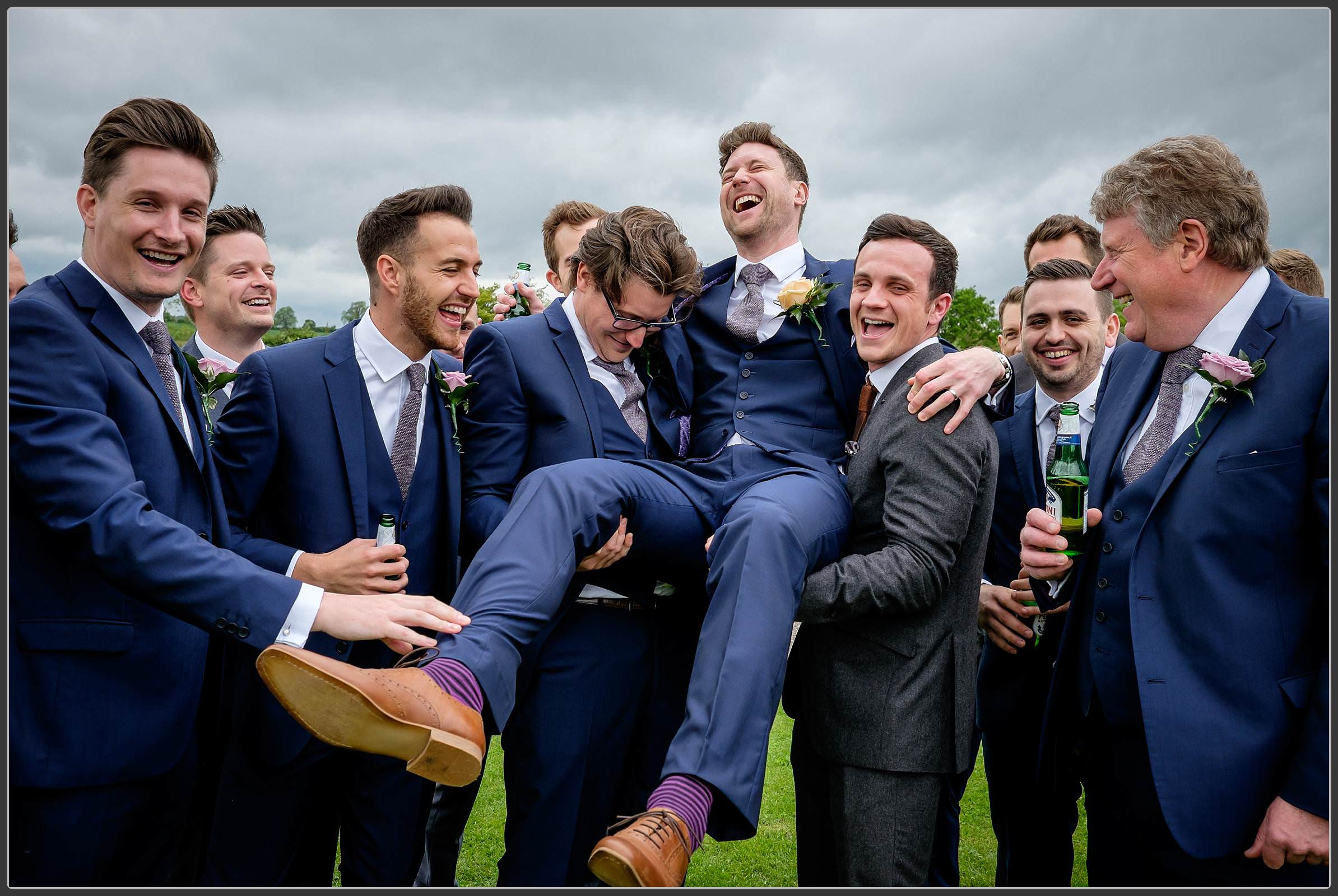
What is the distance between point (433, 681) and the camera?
303 cm

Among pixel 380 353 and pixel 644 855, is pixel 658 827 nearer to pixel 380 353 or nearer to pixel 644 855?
pixel 644 855

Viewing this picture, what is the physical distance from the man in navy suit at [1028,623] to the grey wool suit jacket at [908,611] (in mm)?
839

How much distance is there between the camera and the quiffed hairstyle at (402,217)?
4.43 meters

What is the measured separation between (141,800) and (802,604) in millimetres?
2540

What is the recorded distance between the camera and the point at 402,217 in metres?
4.47

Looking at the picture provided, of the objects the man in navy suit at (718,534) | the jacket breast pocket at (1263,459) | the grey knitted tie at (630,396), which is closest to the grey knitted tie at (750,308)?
the man in navy suit at (718,534)

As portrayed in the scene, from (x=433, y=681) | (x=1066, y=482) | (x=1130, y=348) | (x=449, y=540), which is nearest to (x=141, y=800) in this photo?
(x=433, y=681)

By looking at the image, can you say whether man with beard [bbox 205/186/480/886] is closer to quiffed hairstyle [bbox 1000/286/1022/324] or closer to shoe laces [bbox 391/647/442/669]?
shoe laces [bbox 391/647/442/669]

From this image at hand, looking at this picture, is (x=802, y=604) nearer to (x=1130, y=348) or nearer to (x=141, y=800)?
(x=1130, y=348)

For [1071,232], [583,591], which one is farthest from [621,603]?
[1071,232]

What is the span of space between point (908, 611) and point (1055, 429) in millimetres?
2032

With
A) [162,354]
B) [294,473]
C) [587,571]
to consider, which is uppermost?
[162,354]

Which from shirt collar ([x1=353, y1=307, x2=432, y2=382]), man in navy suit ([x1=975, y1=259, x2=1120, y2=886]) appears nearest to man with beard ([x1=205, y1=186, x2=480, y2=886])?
shirt collar ([x1=353, y1=307, x2=432, y2=382])

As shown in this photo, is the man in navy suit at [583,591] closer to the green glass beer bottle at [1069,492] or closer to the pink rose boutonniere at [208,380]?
the pink rose boutonniere at [208,380]
